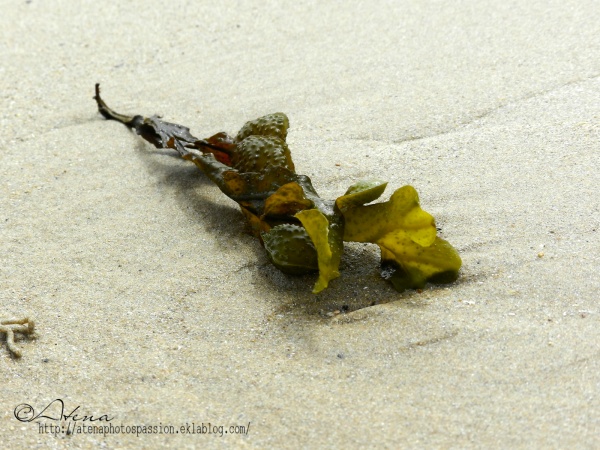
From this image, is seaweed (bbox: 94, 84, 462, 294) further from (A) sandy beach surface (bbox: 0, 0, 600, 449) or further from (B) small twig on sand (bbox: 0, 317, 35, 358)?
(B) small twig on sand (bbox: 0, 317, 35, 358)

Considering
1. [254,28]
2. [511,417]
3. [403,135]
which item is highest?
[254,28]

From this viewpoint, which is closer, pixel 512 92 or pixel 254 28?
pixel 512 92

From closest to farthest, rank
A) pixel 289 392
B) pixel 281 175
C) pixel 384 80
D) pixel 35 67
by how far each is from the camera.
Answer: pixel 289 392
pixel 281 175
pixel 384 80
pixel 35 67

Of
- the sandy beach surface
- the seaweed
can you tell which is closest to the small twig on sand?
the sandy beach surface

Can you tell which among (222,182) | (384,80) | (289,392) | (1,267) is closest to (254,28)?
(384,80)

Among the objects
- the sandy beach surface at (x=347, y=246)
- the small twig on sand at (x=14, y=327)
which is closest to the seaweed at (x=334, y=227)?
the sandy beach surface at (x=347, y=246)

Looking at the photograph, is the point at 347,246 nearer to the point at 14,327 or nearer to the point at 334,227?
the point at 334,227

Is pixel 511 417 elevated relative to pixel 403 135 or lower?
lower

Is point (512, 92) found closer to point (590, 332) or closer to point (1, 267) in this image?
point (590, 332)
